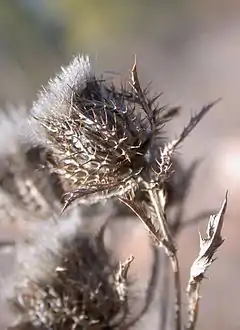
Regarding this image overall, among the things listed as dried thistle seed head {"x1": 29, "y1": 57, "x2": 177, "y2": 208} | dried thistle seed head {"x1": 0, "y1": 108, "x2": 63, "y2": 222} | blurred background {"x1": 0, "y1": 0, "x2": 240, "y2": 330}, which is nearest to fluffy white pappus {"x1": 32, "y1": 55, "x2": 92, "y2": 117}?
dried thistle seed head {"x1": 29, "y1": 57, "x2": 177, "y2": 208}

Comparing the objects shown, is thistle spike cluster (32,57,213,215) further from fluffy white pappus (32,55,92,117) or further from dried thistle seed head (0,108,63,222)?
dried thistle seed head (0,108,63,222)

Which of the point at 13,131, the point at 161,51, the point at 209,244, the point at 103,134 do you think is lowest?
the point at 209,244

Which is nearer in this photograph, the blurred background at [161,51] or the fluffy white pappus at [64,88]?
the fluffy white pappus at [64,88]

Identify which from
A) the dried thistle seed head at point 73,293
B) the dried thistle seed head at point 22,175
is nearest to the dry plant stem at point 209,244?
the dried thistle seed head at point 73,293

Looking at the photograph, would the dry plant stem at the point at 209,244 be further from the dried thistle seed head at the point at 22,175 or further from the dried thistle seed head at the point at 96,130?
the dried thistle seed head at the point at 22,175

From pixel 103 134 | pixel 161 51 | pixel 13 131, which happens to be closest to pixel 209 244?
pixel 103 134

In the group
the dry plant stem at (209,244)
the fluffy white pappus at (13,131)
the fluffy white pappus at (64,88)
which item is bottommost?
the dry plant stem at (209,244)

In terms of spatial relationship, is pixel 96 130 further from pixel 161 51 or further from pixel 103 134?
pixel 161 51
